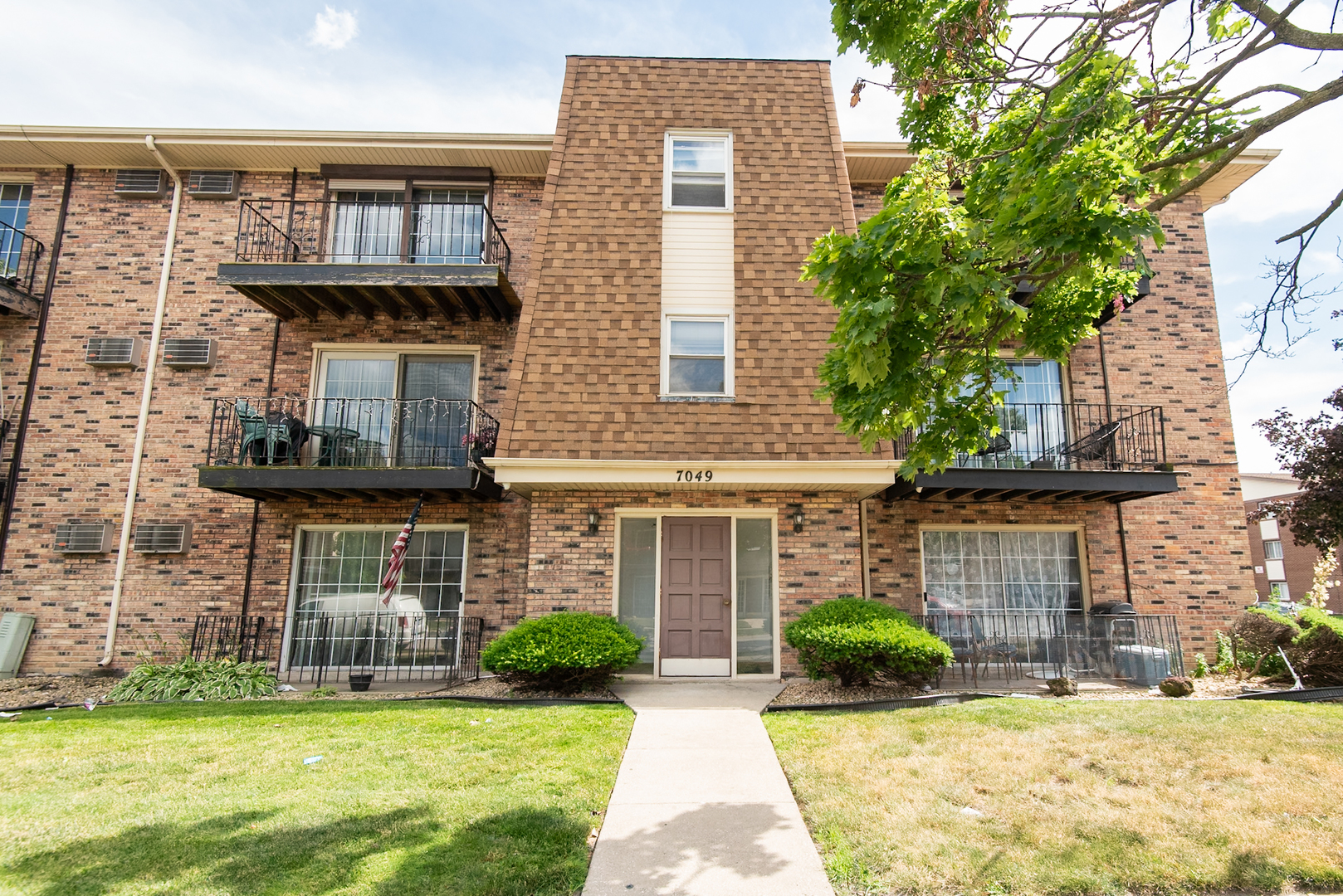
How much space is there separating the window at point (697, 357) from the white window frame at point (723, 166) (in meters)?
1.79

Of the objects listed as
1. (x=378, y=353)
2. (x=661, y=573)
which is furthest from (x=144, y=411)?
(x=661, y=573)

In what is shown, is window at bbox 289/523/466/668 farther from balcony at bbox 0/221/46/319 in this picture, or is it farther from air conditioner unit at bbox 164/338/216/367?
balcony at bbox 0/221/46/319

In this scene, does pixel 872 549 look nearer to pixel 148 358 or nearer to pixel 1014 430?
pixel 1014 430

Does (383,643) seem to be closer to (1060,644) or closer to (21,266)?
(21,266)

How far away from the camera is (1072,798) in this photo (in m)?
4.95

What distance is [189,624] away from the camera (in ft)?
36.4

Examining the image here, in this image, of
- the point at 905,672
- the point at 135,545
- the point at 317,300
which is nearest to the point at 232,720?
the point at 135,545

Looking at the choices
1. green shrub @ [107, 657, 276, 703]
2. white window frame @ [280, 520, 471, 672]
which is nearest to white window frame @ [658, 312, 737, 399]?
white window frame @ [280, 520, 471, 672]

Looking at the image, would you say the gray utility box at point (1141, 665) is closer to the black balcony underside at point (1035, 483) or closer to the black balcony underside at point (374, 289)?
the black balcony underside at point (1035, 483)

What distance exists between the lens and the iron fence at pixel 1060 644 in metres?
9.88

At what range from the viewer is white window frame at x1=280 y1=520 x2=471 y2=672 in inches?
439

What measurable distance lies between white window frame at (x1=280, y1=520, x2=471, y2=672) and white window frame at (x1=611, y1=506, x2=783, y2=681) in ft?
8.66

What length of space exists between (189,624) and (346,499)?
2.94 m

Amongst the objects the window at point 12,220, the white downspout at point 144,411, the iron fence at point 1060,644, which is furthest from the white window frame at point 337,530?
the iron fence at point 1060,644
